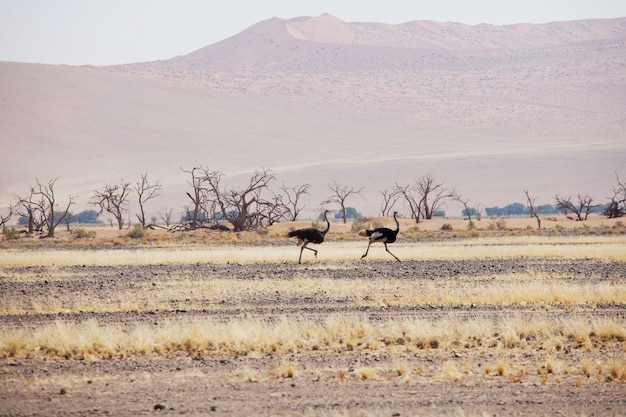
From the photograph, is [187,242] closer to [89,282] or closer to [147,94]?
[89,282]

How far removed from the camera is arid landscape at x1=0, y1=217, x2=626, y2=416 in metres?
9.08

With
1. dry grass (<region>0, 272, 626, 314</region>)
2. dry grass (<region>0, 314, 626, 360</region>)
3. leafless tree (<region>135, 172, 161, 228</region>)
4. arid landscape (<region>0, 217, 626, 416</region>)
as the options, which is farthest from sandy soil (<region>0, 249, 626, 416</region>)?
leafless tree (<region>135, 172, 161, 228</region>)

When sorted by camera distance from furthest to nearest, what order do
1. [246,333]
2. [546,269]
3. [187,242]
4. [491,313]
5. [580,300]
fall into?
1. [187,242]
2. [546,269]
3. [580,300]
4. [491,313]
5. [246,333]

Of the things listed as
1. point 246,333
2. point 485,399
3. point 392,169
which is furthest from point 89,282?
point 392,169

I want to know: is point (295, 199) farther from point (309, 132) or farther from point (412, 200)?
point (309, 132)

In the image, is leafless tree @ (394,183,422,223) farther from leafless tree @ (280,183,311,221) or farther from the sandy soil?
the sandy soil

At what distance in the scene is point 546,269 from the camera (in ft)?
78.1

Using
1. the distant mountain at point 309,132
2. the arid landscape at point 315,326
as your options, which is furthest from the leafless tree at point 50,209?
the distant mountain at point 309,132

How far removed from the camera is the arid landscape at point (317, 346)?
908 cm

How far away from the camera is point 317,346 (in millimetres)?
11695

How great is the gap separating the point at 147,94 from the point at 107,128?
18.7 metres

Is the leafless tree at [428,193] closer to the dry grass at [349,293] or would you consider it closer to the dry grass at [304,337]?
the dry grass at [349,293]

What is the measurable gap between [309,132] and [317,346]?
138 metres

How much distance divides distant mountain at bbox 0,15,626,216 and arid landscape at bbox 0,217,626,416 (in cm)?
9676
